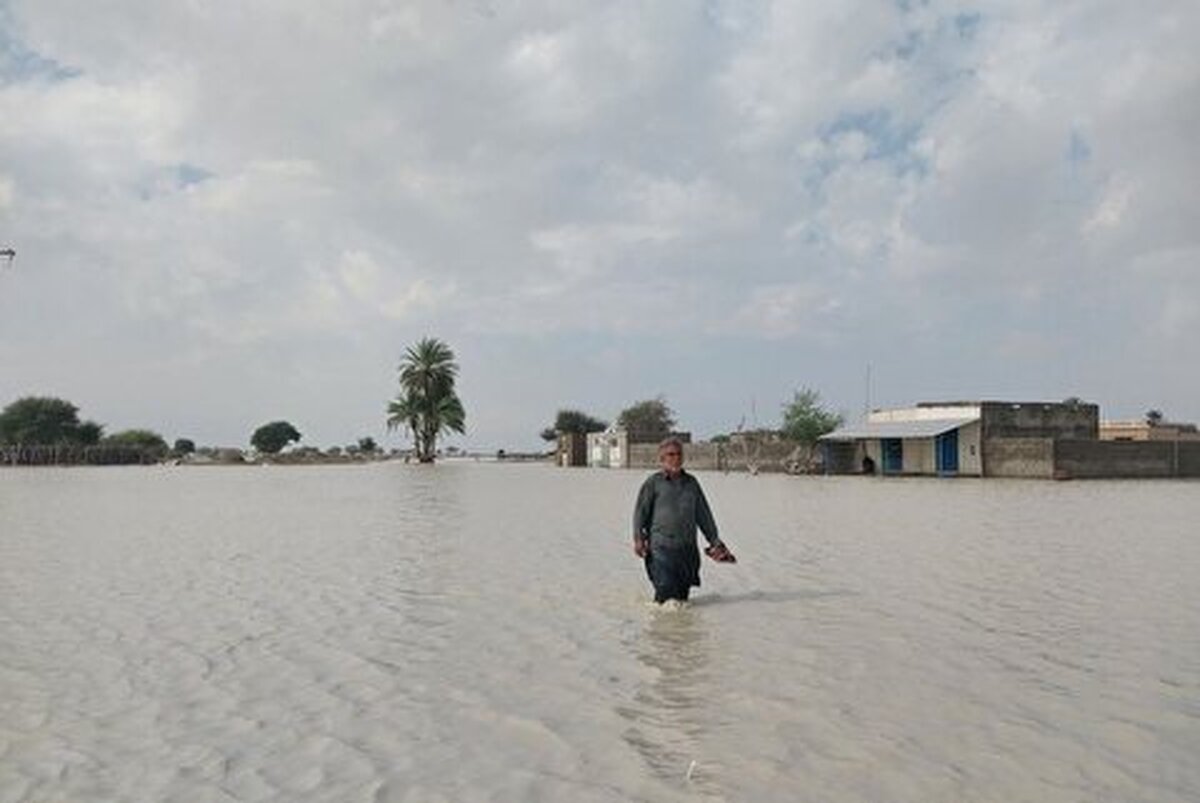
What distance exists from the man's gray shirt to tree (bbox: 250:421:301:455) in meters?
127

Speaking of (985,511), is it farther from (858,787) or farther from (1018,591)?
(858,787)

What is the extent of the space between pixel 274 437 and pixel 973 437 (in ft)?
346

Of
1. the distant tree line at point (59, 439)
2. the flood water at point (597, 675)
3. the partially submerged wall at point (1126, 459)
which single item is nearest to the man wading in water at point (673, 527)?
the flood water at point (597, 675)

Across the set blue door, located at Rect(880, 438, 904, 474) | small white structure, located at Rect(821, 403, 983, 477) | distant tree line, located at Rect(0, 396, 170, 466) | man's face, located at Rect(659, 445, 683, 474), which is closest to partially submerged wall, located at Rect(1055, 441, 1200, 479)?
small white structure, located at Rect(821, 403, 983, 477)

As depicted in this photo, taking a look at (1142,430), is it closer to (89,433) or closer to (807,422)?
(807,422)

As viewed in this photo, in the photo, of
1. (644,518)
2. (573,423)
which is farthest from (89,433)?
(644,518)

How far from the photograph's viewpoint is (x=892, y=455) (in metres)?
48.4

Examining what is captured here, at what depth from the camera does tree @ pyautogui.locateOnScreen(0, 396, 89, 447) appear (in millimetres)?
104688

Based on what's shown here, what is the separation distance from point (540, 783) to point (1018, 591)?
7.12 meters

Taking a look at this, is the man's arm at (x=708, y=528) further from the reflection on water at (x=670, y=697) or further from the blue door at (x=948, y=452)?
the blue door at (x=948, y=452)

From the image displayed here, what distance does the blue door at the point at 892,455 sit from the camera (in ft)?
157

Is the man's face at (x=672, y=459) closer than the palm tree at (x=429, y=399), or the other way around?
the man's face at (x=672, y=459)

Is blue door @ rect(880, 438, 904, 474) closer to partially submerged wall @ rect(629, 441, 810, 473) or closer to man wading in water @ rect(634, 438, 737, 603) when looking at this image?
partially submerged wall @ rect(629, 441, 810, 473)

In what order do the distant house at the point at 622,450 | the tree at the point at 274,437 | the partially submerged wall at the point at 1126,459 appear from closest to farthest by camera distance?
the partially submerged wall at the point at 1126,459 < the distant house at the point at 622,450 < the tree at the point at 274,437
